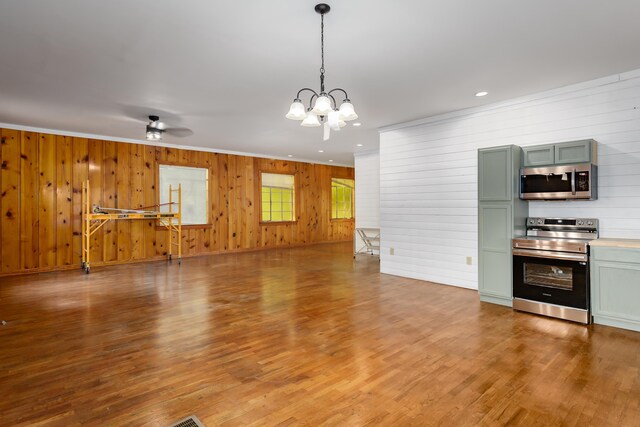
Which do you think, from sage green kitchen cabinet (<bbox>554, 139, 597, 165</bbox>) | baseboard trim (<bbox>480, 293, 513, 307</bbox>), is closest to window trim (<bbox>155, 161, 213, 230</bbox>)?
baseboard trim (<bbox>480, 293, 513, 307</bbox>)

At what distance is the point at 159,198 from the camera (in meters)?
7.84

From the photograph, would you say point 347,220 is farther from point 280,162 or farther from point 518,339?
point 518,339

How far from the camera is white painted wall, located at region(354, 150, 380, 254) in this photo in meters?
8.73

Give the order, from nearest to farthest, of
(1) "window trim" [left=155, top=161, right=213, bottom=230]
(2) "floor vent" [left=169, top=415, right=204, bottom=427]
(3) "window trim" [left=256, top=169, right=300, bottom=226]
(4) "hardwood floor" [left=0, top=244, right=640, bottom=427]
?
(2) "floor vent" [left=169, top=415, right=204, bottom=427]
(4) "hardwood floor" [left=0, top=244, right=640, bottom=427]
(1) "window trim" [left=155, top=161, right=213, bottom=230]
(3) "window trim" [left=256, top=169, right=300, bottom=226]

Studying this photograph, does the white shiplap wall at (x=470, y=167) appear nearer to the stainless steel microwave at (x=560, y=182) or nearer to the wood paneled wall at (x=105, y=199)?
the stainless steel microwave at (x=560, y=182)

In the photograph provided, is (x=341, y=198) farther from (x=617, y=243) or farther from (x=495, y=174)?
(x=617, y=243)

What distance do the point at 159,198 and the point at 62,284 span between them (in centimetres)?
287

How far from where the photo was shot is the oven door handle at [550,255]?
3.50 meters

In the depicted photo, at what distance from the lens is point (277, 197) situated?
10039 millimetres

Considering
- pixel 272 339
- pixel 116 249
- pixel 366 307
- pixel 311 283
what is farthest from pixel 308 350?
pixel 116 249

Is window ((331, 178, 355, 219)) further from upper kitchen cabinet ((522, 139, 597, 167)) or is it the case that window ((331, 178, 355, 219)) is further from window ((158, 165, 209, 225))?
upper kitchen cabinet ((522, 139, 597, 167))

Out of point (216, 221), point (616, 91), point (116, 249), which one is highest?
point (616, 91)

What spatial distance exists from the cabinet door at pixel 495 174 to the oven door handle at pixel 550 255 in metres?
0.62

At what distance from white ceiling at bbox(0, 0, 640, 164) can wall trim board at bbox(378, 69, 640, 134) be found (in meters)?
0.13
